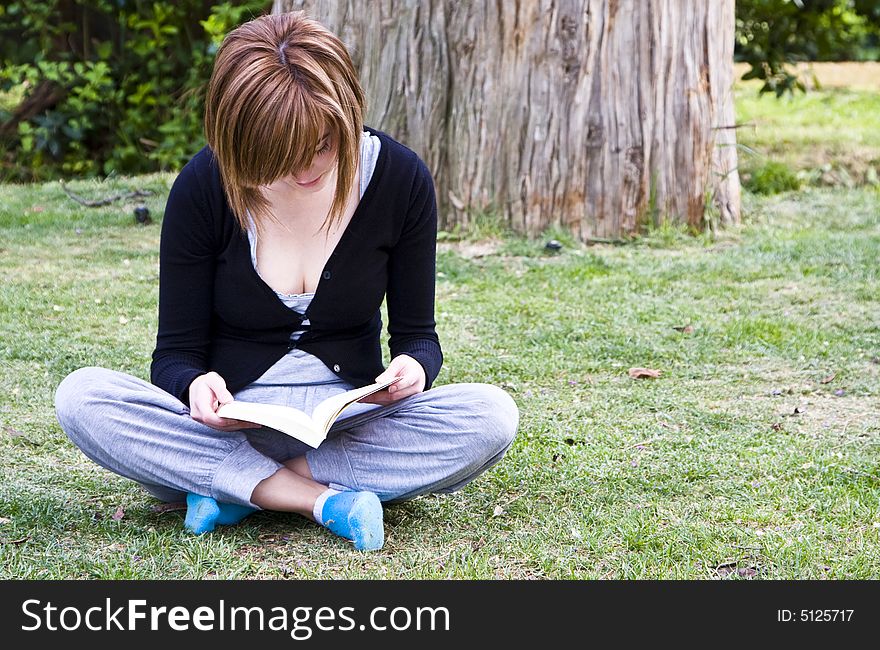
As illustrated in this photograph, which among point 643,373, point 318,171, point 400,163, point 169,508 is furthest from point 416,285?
point 643,373

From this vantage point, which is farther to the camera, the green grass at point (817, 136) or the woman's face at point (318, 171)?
the green grass at point (817, 136)

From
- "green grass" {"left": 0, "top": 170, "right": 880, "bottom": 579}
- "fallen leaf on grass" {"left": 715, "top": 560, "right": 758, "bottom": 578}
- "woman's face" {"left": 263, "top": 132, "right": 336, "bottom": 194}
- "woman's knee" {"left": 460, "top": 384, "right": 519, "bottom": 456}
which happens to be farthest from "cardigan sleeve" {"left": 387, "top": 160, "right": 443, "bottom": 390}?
"fallen leaf on grass" {"left": 715, "top": 560, "right": 758, "bottom": 578}

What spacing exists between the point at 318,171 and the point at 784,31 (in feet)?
23.4

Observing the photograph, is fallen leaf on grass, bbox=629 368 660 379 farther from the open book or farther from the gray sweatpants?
the open book

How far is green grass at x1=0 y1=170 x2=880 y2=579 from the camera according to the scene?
256 centimetres

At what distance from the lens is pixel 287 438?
107 inches

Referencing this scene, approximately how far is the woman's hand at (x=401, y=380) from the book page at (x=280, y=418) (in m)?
0.23

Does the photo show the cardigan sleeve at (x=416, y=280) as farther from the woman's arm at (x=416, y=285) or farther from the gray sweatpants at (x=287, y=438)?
the gray sweatpants at (x=287, y=438)

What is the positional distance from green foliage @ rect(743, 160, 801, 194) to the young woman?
17.3 feet

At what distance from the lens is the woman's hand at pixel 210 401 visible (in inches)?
97.6

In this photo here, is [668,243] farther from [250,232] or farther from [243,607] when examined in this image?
[243,607]

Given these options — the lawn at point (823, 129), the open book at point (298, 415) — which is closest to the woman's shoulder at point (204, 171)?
the open book at point (298, 415)

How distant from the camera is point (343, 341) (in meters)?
2.76

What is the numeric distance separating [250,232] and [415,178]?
42cm
